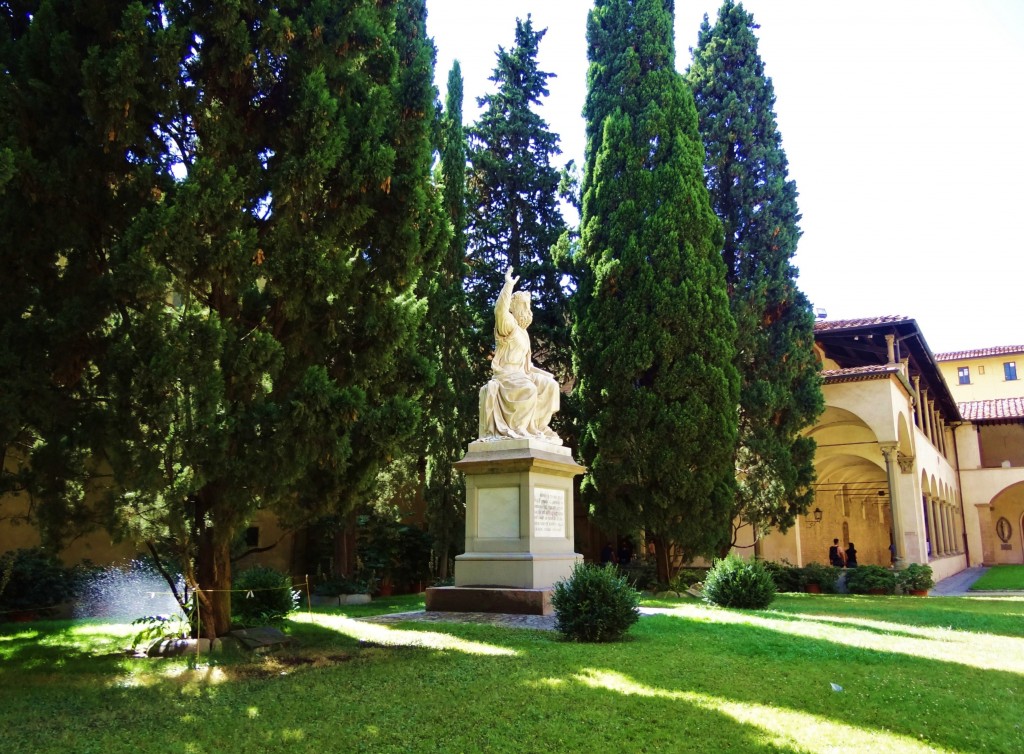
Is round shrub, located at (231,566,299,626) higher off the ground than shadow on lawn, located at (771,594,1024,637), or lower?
higher

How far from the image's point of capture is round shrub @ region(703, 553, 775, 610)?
11.7m

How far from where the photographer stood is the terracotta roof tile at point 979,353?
46.3m

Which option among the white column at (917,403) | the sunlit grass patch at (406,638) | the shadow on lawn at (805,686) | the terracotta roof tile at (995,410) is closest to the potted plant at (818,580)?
the white column at (917,403)

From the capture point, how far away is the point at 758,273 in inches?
765

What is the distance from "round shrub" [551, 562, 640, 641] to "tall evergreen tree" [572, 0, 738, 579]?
8203 millimetres

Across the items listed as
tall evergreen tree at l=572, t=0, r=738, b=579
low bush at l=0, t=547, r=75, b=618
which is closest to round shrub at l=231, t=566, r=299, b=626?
low bush at l=0, t=547, r=75, b=618

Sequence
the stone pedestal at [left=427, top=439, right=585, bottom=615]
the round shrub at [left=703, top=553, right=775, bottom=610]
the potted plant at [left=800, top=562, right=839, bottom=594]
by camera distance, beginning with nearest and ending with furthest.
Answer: the stone pedestal at [left=427, top=439, right=585, bottom=615], the round shrub at [left=703, top=553, right=775, bottom=610], the potted plant at [left=800, top=562, right=839, bottom=594]

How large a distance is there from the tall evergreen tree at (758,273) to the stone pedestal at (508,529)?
7985 mm

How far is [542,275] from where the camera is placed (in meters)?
21.4

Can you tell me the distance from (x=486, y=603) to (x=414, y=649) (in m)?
3.19

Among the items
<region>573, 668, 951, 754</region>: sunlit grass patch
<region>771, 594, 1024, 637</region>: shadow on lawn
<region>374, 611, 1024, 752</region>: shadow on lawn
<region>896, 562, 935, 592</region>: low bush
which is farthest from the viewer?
<region>896, 562, 935, 592</region>: low bush

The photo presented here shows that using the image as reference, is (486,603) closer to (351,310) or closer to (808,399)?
(351,310)

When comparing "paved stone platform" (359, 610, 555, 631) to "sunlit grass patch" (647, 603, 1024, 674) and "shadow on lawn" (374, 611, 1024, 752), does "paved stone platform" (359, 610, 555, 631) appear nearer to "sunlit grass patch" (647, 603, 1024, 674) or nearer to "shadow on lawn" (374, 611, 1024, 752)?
"shadow on lawn" (374, 611, 1024, 752)

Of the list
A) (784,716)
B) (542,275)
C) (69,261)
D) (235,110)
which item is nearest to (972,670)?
(784,716)
